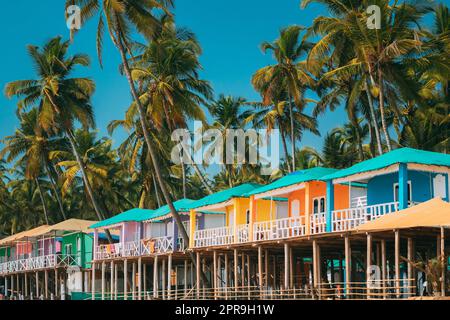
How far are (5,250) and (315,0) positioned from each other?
120 feet

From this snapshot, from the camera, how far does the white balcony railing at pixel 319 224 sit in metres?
29.1

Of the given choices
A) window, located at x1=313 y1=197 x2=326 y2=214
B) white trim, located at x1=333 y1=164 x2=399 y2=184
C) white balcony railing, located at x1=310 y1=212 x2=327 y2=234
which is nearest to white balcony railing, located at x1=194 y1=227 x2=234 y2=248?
window, located at x1=313 y1=197 x2=326 y2=214

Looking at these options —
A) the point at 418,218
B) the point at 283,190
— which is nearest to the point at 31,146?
the point at 283,190

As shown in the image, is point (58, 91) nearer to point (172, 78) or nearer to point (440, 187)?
point (172, 78)

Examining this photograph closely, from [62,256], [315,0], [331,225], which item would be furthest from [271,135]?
[331,225]

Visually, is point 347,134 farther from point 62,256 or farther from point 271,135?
point 62,256

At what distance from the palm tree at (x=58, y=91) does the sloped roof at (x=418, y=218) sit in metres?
26.3

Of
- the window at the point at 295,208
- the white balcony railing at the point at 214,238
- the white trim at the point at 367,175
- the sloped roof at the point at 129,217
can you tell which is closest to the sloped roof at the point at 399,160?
the white trim at the point at 367,175

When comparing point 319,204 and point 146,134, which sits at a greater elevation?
point 146,134

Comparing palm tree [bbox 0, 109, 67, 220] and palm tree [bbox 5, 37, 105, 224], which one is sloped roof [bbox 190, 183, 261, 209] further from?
palm tree [bbox 0, 109, 67, 220]

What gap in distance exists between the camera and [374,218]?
26.7 meters

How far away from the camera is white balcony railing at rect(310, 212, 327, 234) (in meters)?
29.1

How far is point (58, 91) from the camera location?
1893 inches

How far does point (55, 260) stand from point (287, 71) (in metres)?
18.5
